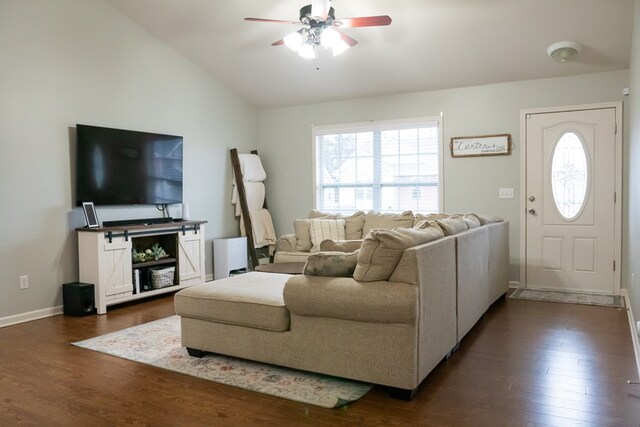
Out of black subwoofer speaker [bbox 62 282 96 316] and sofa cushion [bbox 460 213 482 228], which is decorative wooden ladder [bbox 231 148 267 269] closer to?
black subwoofer speaker [bbox 62 282 96 316]

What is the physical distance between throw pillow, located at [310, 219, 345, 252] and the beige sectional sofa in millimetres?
2236

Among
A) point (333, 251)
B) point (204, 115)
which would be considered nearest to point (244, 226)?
point (204, 115)

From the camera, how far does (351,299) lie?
2.60 meters

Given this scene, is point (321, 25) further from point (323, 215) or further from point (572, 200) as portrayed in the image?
point (572, 200)

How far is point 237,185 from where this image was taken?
6773 millimetres

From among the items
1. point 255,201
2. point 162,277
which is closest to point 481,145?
point 255,201

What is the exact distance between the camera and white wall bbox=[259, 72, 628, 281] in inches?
208

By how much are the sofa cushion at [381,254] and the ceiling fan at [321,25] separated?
1.92 metres

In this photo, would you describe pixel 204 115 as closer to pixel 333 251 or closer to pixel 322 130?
pixel 322 130

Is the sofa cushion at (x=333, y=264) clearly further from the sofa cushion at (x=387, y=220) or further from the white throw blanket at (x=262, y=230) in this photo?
the white throw blanket at (x=262, y=230)

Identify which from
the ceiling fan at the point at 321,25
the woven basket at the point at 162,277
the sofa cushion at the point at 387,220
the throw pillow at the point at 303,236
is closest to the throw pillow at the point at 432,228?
the ceiling fan at the point at 321,25

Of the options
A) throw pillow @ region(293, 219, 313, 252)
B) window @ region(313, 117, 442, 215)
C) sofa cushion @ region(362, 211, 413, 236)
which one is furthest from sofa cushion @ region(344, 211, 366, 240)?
window @ region(313, 117, 442, 215)

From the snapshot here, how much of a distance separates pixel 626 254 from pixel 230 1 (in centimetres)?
481

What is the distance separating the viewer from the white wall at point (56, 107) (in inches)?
169
